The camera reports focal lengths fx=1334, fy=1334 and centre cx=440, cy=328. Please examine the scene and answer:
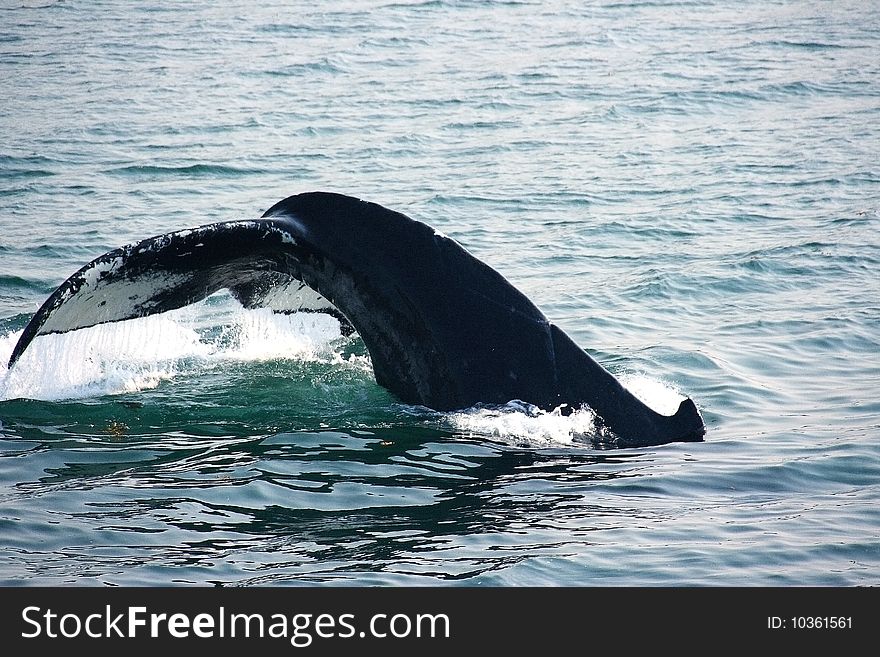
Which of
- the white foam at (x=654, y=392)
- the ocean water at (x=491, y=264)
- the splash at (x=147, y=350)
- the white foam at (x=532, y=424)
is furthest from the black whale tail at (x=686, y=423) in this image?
the splash at (x=147, y=350)

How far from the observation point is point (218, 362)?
10000 mm

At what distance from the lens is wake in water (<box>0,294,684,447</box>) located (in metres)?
7.84

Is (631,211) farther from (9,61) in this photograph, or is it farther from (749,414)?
(9,61)

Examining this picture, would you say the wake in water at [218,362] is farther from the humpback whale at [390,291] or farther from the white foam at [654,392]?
the humpback whale at [390,291]

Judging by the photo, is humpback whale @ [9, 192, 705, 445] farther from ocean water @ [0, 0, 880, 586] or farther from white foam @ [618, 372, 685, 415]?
white foam @ [618, 372, 685, 415]

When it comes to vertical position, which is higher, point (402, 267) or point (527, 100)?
point (527, 100)

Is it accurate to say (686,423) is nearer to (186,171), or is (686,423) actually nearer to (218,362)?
(218,362)

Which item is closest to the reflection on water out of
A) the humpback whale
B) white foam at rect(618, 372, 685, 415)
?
the humpback whale

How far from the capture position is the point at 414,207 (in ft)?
57.8

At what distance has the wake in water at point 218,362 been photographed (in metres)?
7.84

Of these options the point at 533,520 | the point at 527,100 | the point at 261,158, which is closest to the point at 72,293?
the point at 533,520

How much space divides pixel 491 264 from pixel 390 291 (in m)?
7.54

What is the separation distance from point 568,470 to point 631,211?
10.4m

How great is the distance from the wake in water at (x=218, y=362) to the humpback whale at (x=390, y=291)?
0.19 meters
